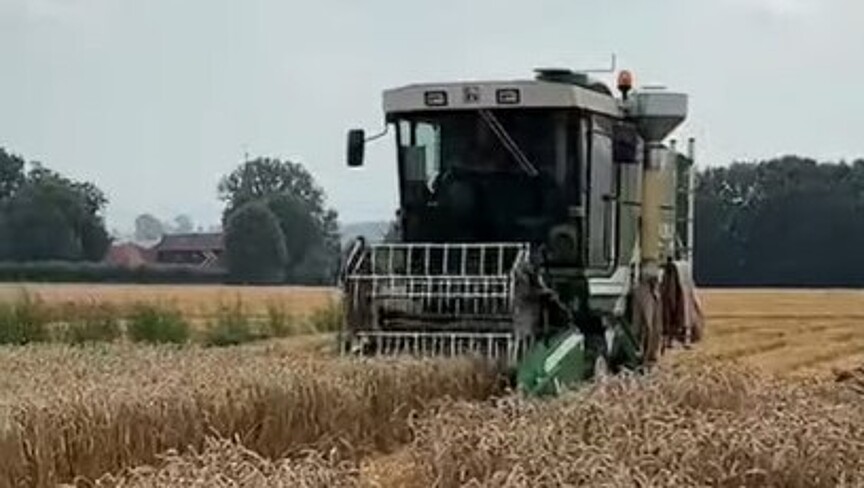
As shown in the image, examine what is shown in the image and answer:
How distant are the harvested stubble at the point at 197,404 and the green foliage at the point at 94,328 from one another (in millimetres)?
8579

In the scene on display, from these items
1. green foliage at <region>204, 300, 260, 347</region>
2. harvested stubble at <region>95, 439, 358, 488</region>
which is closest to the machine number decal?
harvested stubble at <region>95, 439, 358, 488</region>

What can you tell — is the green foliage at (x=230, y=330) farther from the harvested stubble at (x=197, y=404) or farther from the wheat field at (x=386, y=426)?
the harvested stubble at (x=197, y=404)

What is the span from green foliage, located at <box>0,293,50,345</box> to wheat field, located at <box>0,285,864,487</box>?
25.8ft

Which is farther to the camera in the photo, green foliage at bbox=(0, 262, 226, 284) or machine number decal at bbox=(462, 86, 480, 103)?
green foliage at bbox=(0, 262, 226, 284)

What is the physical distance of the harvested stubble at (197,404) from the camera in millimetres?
8125

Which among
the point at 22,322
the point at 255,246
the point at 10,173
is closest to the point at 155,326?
the point at 22,322

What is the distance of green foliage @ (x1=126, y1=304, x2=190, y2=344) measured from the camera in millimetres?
21533

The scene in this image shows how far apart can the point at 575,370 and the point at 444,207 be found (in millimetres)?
1758

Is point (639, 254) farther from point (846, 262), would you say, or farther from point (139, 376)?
point (846, 262)

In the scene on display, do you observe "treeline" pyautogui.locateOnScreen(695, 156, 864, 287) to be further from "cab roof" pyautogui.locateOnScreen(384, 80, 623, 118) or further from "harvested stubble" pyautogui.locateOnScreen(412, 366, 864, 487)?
"harvested stubble" pyautogui.locateOnScreen(412, 366, 864, 487)

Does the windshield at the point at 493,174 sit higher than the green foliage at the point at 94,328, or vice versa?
the windshield at the point at 493,174

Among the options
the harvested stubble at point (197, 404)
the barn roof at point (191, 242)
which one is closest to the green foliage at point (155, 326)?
the harvested stubble at point (197, 404)

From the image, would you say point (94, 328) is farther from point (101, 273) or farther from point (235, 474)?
point (101, 273)

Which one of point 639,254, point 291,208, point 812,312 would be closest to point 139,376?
point 639,254
